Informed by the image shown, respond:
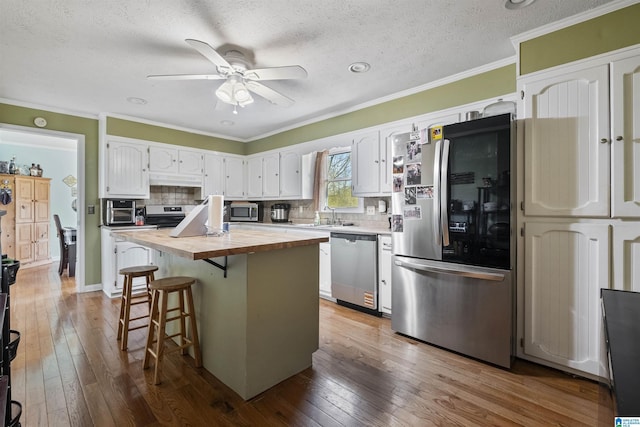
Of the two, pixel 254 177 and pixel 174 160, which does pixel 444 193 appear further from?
pixel 174 160

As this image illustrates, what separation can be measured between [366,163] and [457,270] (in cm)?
179

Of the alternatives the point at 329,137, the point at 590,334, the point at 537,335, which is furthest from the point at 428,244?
the point at 329,137

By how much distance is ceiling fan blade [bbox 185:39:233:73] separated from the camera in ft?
6.00

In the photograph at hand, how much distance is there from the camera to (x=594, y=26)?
197cm

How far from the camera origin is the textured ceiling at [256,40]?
196 cm

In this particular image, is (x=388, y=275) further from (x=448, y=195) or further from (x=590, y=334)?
(x=590, y=334)

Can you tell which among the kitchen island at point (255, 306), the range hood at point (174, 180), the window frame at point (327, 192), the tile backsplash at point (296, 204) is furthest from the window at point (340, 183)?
the range hood at point (174, 180)

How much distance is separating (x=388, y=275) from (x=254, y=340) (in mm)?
1714

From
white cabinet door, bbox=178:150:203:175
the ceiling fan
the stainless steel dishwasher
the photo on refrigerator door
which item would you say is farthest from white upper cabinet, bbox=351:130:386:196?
white cabinet door, bbox=178:150:203:175

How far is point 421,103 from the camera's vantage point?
322 cm

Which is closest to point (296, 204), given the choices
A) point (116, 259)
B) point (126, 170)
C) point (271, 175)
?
point (271, 175)

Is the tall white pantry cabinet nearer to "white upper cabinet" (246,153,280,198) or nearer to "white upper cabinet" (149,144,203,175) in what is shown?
"white upper cabinet" (246,153,280,198)

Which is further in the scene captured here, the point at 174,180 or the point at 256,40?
the point at 174,180

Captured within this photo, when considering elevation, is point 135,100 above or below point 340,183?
above
